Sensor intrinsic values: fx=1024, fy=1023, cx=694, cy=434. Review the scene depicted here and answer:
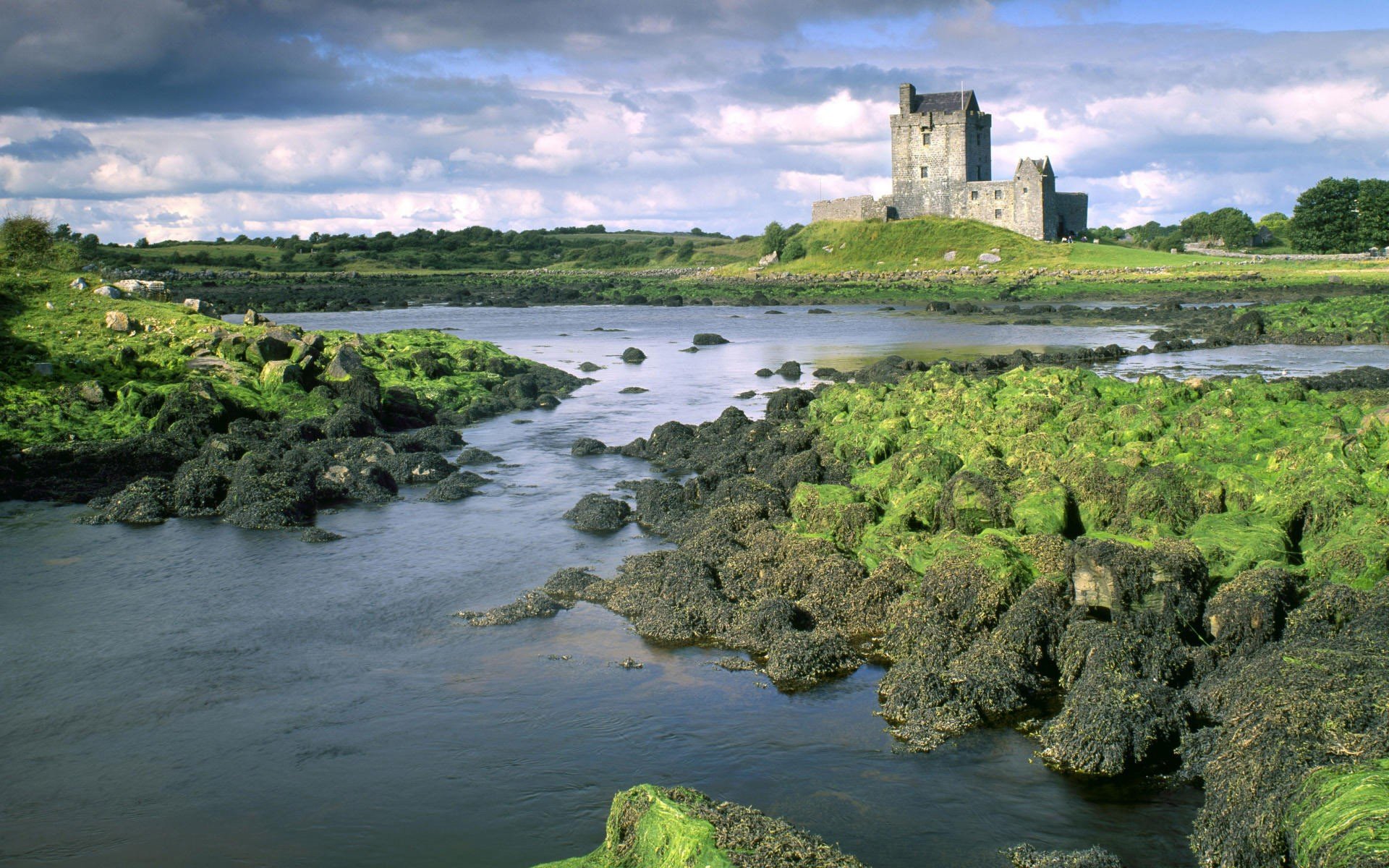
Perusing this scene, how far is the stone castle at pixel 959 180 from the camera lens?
263 feet

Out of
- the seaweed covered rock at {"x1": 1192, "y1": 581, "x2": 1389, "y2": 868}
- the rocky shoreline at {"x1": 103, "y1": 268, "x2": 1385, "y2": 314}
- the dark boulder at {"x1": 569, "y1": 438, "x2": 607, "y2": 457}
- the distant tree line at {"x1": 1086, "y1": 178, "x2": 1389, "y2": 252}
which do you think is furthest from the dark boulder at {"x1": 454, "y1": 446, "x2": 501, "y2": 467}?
the distant tree line at {"x1": 1086, "y1": 178, "x2": 1389, "y2": 252}

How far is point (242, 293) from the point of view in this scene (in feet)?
254

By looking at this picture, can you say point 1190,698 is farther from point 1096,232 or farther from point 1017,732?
point 1096,232

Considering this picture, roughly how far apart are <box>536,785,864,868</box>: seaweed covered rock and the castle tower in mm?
83379

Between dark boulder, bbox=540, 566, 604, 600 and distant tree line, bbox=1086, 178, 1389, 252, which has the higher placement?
distant tree line, bbox=1086, 178, 1389, 252

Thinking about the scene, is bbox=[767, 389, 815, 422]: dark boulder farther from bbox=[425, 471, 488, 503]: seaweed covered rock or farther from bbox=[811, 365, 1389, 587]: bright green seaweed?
bbox=[425, 471, 488, 503]: seaweed covered rock

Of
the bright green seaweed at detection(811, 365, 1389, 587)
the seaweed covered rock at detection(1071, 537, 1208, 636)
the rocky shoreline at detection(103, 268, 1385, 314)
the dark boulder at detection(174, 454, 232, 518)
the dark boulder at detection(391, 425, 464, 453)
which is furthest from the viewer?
the rocky shoreline at detection(103, 268, 1385, 314)

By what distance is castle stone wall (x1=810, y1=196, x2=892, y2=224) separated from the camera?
8750 centimetres

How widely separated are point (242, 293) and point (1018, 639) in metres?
78.8

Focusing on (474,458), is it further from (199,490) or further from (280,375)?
(280,375)

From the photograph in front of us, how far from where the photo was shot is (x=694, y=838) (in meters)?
5.41

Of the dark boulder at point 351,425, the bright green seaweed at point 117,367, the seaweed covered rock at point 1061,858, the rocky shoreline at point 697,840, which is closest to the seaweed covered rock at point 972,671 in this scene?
the seaweed covered rock at point 1061,858

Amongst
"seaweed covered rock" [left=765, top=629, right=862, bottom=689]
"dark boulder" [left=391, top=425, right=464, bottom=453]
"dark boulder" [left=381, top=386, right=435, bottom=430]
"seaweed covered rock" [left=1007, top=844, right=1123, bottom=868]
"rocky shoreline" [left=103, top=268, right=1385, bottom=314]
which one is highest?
"rocky shoreline" [left=103, top=268, right=1385, bottom=314]

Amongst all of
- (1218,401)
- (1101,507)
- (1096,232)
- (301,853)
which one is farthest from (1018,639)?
(1096,232)
